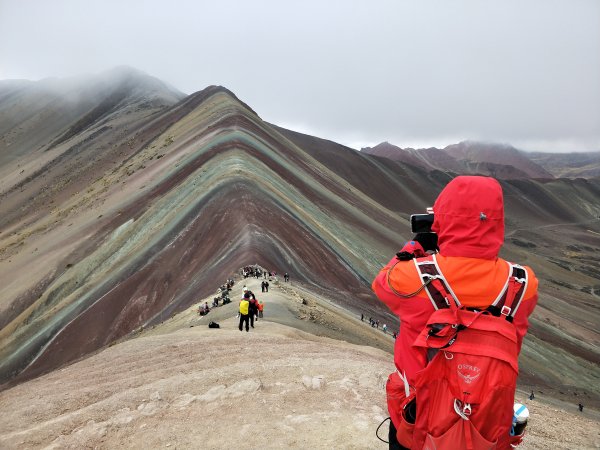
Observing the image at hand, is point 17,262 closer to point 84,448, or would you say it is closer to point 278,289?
point 278,289

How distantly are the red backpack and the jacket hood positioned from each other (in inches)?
8.5

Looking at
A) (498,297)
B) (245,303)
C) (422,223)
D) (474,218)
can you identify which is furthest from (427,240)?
(245,303)

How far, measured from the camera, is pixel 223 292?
17156 mm

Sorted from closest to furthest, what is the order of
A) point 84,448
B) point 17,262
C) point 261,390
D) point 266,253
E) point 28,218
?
point 84,448 → point 261,390 → point 266,253 → point 17,262 → point 28,218

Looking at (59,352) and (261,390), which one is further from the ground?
(261,390)

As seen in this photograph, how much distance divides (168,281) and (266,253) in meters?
5.90

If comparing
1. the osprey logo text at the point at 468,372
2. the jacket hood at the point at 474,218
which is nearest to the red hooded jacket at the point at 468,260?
the jacket hood at the point at 474,218

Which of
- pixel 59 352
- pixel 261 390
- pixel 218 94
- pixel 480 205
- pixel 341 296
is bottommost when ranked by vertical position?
pixel 59 352

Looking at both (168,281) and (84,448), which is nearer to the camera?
(84,448)

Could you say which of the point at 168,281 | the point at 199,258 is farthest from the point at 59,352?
the point at 199,258

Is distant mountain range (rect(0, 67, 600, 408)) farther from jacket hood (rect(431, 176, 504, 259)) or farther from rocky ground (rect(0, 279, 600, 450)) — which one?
jacket hood (rect(431, 176, 504, 259))

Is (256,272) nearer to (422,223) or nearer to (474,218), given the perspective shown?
(422,223)

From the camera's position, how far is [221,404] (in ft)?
21.9

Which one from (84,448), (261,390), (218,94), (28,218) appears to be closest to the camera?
(84,448)
